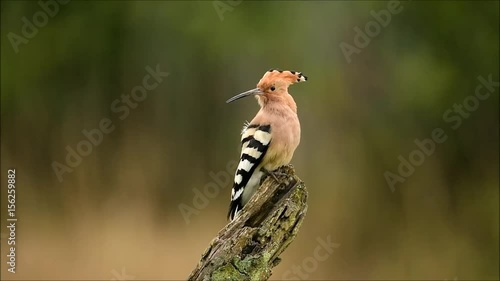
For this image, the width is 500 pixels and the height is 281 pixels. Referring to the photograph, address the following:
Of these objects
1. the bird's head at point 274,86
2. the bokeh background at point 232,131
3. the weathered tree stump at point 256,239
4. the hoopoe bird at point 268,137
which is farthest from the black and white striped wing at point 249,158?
the bokeh background at point 232,131

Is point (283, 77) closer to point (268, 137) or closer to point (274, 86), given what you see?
point (274, 86)

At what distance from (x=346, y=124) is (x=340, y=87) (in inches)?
12.9

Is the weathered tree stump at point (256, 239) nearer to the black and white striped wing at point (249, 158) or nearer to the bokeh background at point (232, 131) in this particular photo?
the black and white striped wing at point (249, 158)

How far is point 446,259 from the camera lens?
5203 mm

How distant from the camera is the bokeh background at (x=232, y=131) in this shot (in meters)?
4.71

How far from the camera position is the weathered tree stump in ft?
6.29

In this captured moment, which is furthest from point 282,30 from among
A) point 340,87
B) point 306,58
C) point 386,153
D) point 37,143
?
point 37,143

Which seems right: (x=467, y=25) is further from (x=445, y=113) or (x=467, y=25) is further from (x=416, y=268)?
(x=416, y=268)

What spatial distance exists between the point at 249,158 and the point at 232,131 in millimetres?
2523

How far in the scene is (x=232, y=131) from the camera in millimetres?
5406

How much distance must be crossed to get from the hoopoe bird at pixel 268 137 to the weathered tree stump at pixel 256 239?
24.1 inches

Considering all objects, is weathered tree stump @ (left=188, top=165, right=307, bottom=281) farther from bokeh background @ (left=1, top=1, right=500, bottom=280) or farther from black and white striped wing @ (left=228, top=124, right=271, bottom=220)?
bokeh background @ (left=1, top=1, right=500, bottom=280)

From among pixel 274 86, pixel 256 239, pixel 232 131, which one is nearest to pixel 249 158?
pixel 274 86

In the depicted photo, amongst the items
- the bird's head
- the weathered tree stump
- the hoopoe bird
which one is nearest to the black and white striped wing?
the hoopoe bird
